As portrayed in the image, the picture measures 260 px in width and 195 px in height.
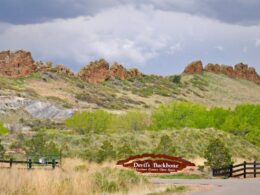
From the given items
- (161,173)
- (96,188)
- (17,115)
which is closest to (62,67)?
(17,115)

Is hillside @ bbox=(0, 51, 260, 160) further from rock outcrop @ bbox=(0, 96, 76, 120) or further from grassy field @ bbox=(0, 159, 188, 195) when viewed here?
grassy field @ bbox=(0, 159, 188, 195)

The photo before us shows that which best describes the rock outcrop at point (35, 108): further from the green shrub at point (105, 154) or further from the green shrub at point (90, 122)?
the green shrub at point (105, 154)

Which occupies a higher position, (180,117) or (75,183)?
(180,117)

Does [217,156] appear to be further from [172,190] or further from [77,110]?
[77,110]

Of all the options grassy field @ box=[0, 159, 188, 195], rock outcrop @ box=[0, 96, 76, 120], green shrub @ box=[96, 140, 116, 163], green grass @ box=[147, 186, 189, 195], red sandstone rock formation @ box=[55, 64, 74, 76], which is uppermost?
red sandstone rock formation @ box=[55, 64, 74, 76]

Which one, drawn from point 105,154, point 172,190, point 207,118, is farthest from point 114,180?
point 207,118

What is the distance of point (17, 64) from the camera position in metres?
178

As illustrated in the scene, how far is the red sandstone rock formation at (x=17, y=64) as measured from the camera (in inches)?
6988

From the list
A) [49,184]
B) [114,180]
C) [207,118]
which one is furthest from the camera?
[207,118]

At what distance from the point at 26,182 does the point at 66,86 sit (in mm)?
147466

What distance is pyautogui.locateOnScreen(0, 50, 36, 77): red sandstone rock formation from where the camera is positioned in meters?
178

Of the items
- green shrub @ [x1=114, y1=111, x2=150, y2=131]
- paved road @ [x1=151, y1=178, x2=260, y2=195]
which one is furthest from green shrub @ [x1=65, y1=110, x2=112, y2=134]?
paved road @ [x1=151, y1=178, x2=260, y2=195]

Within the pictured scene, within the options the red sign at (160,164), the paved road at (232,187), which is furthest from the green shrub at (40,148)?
the paved road at (232,187)

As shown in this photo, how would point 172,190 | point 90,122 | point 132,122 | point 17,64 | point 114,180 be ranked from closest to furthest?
1. point 114,180
2. point 172,190
3. point 90,122
4. point 132,122
5. point 17,64
